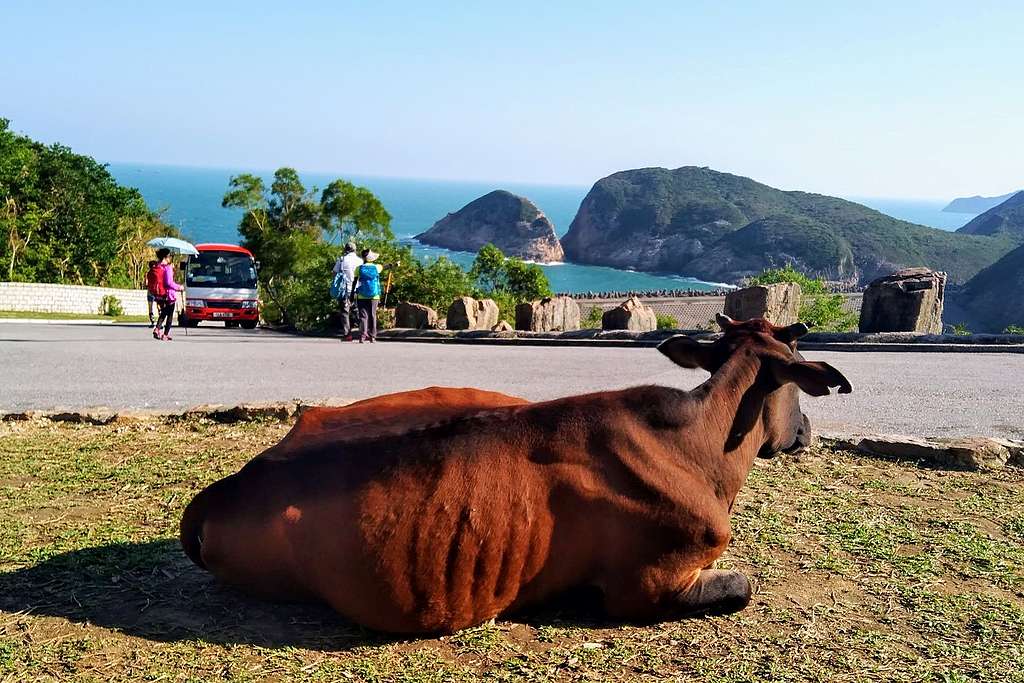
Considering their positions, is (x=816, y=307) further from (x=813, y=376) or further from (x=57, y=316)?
(x=813, y=376)

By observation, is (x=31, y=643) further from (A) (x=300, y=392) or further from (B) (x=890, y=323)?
(B) (x=890, y=323)

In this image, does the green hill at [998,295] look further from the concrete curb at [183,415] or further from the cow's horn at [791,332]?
the cow's horn at [791,332]

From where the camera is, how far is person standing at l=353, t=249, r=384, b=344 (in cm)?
1948

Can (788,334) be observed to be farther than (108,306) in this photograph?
No

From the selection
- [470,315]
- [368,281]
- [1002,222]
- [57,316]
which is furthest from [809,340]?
[1002,222]

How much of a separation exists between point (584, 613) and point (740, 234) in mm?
138740

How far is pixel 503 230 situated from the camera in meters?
174

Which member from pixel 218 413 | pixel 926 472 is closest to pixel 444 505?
pixel 926 472

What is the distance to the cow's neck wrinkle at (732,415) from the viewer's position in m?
4.91

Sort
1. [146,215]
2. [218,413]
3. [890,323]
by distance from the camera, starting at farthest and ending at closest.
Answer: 1. [146,215]
2. [890,323]
3. [218,413]

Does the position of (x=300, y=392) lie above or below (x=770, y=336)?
below

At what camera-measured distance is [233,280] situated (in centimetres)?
3334

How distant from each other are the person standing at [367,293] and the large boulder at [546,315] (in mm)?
3396

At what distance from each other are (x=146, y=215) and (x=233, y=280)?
15717mm
